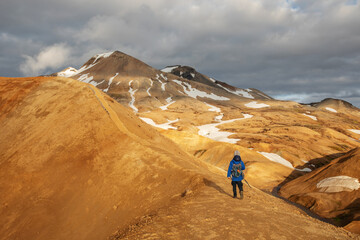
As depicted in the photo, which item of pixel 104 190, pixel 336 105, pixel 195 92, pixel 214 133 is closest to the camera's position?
pixel 104 190

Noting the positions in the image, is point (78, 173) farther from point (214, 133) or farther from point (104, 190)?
point (214, 133)

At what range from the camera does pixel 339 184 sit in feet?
74.5

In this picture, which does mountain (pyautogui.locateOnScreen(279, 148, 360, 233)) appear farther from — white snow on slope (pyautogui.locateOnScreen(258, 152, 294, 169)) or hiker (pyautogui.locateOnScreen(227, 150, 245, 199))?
white snow on slope (pyautogui.locateOnScreen(258, 152, 294, 169))

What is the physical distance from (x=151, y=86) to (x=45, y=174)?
501 feet

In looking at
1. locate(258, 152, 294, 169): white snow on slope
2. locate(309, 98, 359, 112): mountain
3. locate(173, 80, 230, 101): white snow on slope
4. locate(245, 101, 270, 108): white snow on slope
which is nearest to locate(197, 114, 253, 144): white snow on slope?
locate(258, 152, 294, 169): white snow on slope

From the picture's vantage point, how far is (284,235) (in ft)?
24.1

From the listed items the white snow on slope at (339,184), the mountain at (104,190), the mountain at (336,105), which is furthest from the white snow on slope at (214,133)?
the mountain at (336,105)

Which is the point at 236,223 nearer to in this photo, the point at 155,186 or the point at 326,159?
the point at 155,186

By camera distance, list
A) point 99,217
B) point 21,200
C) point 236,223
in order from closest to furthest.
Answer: point 236,223
point 99,217
point 21,200

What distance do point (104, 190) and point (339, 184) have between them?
21610mm

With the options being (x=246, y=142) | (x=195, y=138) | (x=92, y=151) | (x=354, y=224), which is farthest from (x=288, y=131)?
(x=92, y=151)

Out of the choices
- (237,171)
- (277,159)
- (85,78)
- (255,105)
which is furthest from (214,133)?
(85,78)

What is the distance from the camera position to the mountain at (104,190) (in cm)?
821

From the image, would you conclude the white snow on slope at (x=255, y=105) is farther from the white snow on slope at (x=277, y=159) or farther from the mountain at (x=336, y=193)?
the mountain at (x=336, y=193)
